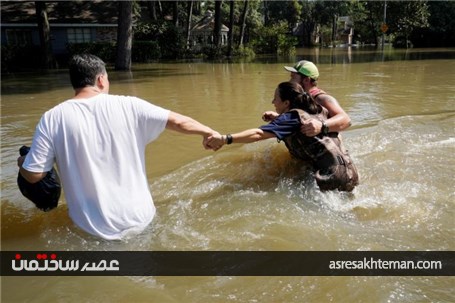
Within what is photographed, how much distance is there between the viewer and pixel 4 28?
28250 mm

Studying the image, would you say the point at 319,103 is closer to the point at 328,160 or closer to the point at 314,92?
the point at 314,92

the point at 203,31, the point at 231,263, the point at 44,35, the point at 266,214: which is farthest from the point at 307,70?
the point at 203,31

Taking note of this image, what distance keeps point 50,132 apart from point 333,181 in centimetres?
286

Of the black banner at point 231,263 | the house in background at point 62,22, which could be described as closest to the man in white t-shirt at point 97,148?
the black banner at point 231,263

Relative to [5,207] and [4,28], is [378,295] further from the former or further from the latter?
[4,28]

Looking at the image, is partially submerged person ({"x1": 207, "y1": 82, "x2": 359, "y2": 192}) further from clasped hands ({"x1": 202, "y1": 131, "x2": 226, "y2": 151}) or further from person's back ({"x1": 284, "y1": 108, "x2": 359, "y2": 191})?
clasped hands ({"x1": 202, "y1": 131, "x2": 226, "y2": 151})

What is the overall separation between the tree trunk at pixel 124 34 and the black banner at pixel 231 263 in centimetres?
2014

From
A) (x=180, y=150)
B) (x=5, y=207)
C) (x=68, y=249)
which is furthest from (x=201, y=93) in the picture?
(x=68, y=249)

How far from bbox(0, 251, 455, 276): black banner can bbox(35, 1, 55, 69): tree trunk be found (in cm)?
2453

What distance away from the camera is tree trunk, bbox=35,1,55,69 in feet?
80.6

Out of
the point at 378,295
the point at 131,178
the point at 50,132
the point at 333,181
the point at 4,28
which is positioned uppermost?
the point at 4,28

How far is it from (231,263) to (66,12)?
107 ft

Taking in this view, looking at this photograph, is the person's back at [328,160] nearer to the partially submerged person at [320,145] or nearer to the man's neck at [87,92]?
the partially submerged person at [320,145]

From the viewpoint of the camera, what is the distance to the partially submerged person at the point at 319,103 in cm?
417
